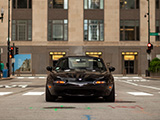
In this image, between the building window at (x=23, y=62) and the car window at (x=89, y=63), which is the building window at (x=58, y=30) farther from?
the car window at (x=89, y=63)

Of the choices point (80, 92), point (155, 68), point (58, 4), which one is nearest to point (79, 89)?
point (80, 92)

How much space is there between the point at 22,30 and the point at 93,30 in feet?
32.9

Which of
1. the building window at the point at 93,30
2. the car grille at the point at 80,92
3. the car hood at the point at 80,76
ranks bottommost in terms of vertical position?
the car grille at the point at 80,92

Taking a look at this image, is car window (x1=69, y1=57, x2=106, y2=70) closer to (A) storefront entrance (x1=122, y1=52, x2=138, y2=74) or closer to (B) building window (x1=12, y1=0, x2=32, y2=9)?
(A) storefront entrance (x1=122, y1=52, x2=138, y2=74)

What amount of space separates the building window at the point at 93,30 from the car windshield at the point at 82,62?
1374 inches

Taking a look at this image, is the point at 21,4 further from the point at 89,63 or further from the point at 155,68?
the point at 89,63

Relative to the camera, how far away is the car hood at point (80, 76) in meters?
9.71

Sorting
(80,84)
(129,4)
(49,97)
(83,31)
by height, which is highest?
(129,4)

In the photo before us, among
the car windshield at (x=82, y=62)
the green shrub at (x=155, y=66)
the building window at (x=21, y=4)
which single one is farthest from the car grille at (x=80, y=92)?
the building window at (x=21, y=4)

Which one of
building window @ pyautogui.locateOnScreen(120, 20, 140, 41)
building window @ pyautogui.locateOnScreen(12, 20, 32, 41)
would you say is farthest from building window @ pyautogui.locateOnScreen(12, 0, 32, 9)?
building window @ pyautogui.locateOnScreen(120, 20, 140, 41)

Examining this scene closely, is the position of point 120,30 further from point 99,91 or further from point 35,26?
point 99,91

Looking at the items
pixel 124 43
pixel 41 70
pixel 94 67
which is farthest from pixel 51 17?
pixel 94 67

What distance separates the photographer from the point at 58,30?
1828 inches

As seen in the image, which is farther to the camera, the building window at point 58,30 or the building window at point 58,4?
the building window at point 58,4
